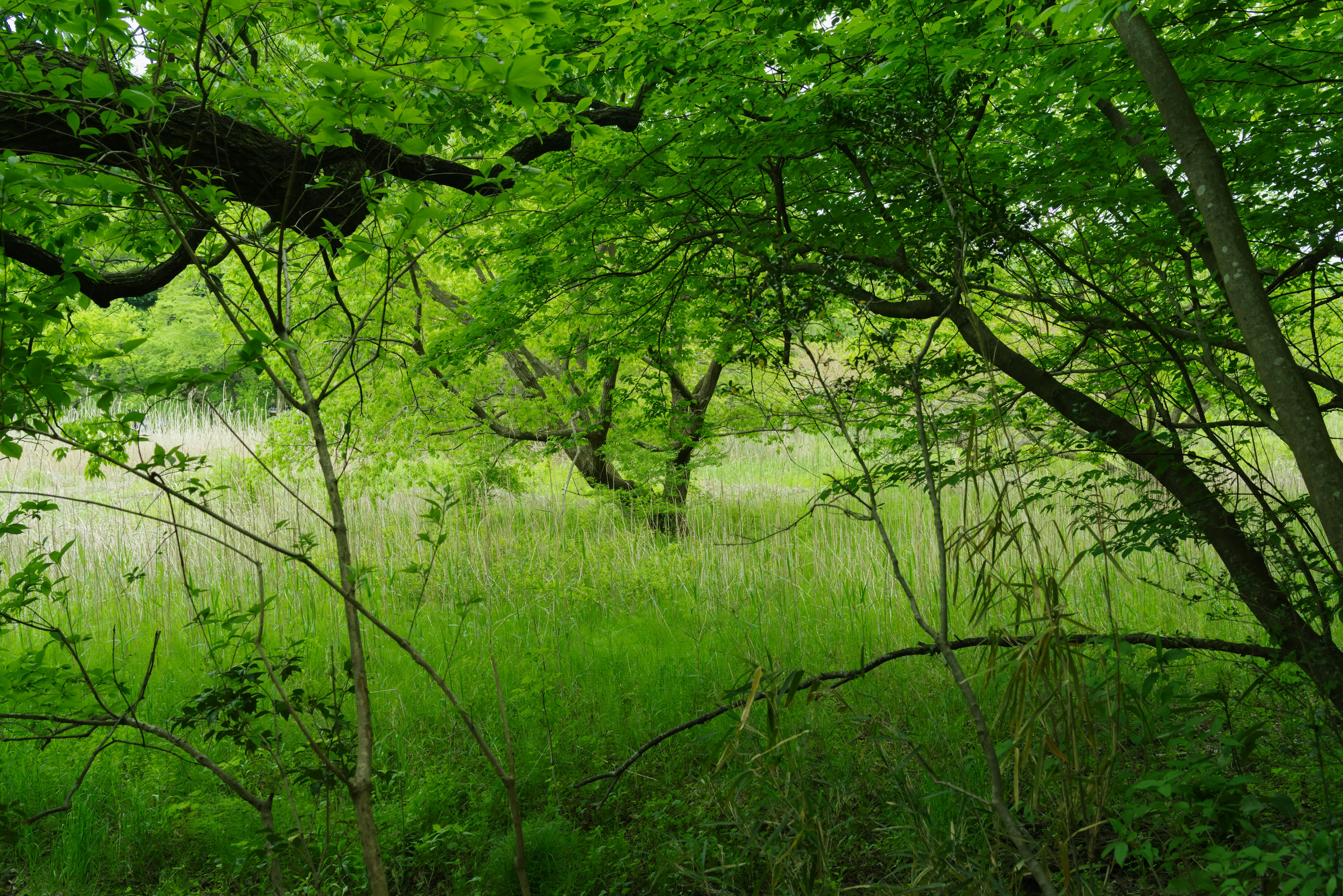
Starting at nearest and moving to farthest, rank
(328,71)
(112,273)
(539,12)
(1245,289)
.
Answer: (328,71) → (539,12) → (1245,289) → (112,273)

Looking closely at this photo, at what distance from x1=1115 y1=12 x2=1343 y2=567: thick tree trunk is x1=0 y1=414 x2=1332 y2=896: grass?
822mm

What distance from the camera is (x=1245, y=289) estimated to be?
6.49 feet

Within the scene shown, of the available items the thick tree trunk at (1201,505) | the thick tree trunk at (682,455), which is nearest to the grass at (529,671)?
the thick tree trunk at (682,455)

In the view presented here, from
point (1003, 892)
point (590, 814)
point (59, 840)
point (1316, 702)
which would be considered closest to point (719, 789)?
point (590, 814)

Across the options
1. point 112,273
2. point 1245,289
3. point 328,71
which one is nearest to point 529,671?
point 112,273

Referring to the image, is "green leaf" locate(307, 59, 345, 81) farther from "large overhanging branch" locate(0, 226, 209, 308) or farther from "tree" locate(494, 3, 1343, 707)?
"tree" locate(494, 3, 1343, 707)

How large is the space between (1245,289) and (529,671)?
3.75 metres

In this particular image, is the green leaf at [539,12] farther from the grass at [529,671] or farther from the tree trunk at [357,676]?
the grass at [529,671]

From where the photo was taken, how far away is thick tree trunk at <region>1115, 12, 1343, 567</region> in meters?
1.93

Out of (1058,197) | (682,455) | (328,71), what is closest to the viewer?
(328,71)

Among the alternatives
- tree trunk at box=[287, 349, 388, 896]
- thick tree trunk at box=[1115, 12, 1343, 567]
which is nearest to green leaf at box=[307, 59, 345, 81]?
tree trunk at box=[287, 349, 388, 896]

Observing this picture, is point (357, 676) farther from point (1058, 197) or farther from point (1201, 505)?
point (1201, 505)

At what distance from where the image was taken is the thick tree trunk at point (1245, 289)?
193 cm

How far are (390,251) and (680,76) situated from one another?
1.77 m
